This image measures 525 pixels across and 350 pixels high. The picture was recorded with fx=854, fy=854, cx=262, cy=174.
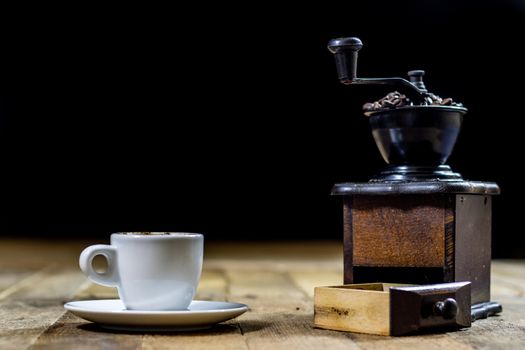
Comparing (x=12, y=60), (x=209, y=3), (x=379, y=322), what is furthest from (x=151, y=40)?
(x=379, y=322)

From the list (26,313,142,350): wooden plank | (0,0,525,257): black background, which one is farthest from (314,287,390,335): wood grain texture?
(0,0,525,257): black background

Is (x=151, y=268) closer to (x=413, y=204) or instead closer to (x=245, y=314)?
(x=245, y=314)

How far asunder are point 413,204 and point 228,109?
12.2 ft

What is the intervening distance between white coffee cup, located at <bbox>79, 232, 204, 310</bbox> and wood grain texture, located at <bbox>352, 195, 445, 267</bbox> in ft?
1.31

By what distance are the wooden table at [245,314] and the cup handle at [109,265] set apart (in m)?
0.09

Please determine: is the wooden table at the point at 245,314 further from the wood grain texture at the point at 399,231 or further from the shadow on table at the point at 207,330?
the wood grain texture at the point at 399,231

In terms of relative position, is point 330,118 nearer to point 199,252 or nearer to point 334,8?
point 334,8

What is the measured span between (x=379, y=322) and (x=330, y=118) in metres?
3.86

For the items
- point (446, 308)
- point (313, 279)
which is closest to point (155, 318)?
point (446, 308)

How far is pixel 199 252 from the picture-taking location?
143 centimetres

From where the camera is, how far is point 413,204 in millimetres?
1636

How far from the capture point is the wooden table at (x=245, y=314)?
1.30m

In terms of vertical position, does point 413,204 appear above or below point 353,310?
above

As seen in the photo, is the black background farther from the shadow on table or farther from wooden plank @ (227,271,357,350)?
the shadow on table
